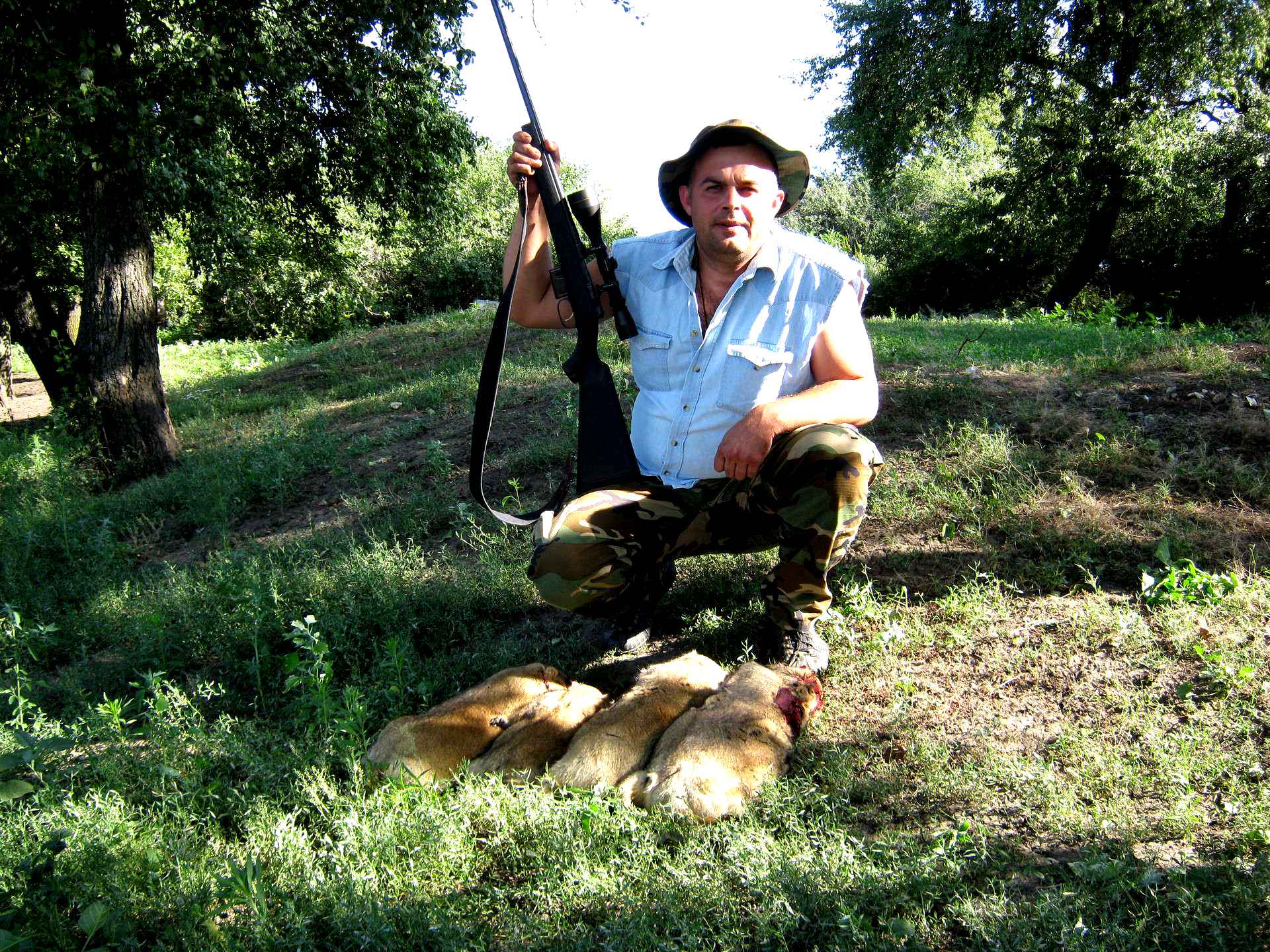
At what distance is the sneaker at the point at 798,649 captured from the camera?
3361 millimetres

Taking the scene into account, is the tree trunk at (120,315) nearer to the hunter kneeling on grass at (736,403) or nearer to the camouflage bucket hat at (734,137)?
the hunter kneeling on grass at (736,403)

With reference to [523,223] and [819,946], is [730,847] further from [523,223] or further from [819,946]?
[523,223]

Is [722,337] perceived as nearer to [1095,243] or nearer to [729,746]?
[729,746]

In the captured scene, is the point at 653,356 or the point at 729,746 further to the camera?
the point at 653,356

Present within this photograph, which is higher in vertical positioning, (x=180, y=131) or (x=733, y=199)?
(x=180, y=131)

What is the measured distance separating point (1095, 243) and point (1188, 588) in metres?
18.2

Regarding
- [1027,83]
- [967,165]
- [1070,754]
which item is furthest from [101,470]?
[967,165]

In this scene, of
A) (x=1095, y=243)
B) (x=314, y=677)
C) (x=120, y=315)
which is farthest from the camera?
(x=1095, y=243)

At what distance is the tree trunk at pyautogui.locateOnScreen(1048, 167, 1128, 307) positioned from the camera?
17.9 m

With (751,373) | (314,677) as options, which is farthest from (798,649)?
(314,677)

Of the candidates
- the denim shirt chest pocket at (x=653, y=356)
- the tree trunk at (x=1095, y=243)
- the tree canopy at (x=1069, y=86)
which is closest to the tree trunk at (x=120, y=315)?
the denim shirt chest pocket at (x=653, y=356)

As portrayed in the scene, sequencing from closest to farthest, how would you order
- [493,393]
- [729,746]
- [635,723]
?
[729,746] → [635,723] → [493,393]

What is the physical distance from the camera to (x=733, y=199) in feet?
10.9

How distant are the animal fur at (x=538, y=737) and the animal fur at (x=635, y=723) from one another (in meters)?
0.08
